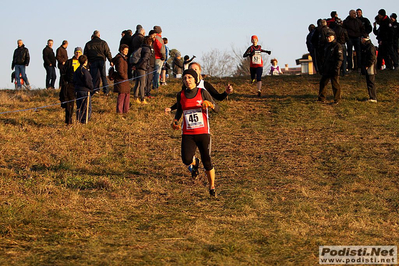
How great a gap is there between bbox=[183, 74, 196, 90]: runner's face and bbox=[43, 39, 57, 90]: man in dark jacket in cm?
1408

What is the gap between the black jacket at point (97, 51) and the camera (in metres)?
17.9

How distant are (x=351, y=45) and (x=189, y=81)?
13.3m

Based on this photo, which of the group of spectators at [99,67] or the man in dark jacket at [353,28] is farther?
the man in dark jacket at [353,28]

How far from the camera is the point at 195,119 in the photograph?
8891 millimetres

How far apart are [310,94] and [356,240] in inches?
551

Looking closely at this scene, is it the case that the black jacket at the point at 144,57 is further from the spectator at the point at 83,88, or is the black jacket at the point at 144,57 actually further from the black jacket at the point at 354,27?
the black jacket at the point at 354,27

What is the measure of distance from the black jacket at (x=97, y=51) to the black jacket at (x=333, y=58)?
7083 mm

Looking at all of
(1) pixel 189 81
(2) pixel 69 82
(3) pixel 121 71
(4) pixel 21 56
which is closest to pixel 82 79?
(2) pixel 69 82

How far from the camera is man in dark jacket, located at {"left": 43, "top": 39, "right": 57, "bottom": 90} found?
70.6 ft

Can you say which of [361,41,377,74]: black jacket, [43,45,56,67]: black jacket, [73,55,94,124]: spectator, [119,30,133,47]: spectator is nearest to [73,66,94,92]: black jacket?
[73,55,94,124]: spectator

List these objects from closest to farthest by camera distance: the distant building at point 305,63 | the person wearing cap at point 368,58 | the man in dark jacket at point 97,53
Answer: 1. the person wearing cap at point 368,58
2. the man in dark jacket at point 97,53
3. the distant building at point 305,63

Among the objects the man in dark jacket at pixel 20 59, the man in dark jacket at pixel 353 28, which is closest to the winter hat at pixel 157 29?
the man in dark jacket at pixel 20 59

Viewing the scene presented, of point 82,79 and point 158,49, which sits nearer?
point 82,79

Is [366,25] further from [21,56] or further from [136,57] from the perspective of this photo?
[21,56]
